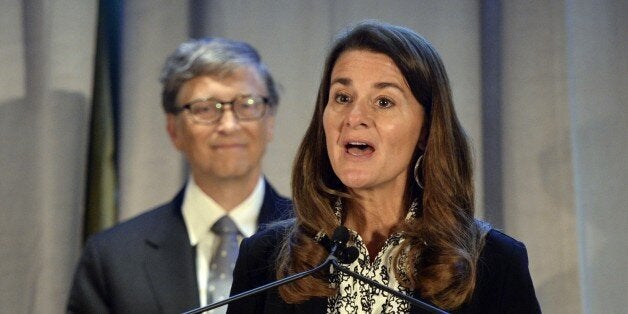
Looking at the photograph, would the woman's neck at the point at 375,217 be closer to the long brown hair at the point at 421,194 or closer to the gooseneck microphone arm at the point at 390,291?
the long brown hair at the point at 421,194

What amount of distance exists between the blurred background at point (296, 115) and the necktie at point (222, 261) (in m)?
0.36

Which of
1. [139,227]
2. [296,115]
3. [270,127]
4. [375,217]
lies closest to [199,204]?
[139,227]

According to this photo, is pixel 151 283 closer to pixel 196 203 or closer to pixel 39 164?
pixel 196 203

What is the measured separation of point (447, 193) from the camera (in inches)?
78.9

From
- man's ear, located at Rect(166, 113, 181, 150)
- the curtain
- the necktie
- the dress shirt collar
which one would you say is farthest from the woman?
the curtain

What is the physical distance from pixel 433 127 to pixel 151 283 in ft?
3.66

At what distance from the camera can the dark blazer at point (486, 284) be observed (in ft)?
6.24

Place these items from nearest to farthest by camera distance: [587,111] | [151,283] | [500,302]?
[500,302] → [151,283] → [587,111]

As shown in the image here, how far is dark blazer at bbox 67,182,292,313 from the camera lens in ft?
9.13

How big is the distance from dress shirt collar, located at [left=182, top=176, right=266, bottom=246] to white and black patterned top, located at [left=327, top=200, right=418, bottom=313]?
923 millimetres

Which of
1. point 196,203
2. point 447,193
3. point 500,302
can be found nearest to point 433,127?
point 447,193

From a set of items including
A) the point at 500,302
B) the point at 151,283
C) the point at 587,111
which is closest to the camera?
the point at 500,302

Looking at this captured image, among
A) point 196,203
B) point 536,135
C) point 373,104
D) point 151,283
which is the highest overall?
point 373,104

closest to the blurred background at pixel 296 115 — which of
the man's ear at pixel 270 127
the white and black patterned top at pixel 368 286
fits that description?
the man's ear at pixel 270 127
